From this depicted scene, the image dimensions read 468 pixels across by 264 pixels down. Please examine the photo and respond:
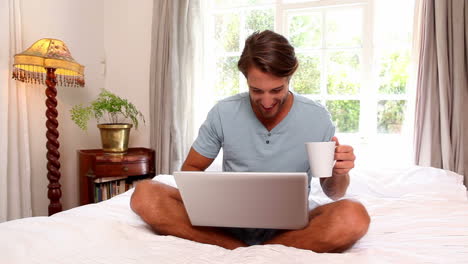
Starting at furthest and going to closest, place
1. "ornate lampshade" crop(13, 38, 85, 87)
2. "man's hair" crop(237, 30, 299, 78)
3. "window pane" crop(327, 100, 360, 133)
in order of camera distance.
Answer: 1. "window pane" crop(327, 100, 360, 133)
2. "ornate lampshade" crop(13, 38, 85, 87)
3. "man's hair" crop(237, 30, 299, 78)

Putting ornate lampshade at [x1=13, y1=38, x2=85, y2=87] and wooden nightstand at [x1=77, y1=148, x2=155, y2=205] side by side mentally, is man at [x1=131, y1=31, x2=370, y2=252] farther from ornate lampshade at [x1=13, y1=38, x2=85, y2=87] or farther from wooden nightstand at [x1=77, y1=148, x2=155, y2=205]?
ornate lampshade at [x1=13, y1=38, x2=85, y2=87]

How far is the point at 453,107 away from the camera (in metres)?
1.96

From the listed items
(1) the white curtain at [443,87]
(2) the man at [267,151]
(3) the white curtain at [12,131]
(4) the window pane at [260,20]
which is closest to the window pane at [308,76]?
(4) the window pane at [260,20]

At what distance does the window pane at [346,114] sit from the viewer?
246 cm

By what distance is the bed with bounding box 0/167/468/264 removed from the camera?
871 mm

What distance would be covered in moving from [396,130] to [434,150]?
0.40 m

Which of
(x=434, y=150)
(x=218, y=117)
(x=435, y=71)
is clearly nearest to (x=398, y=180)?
(x=434, y=150)

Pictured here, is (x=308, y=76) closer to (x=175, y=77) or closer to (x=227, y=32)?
(x=227, y=32)

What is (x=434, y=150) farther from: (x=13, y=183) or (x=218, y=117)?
(x=13, y=183)

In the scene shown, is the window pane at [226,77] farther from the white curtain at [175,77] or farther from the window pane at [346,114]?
the window pane at [346,114]

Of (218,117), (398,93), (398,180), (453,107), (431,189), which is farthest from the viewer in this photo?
(398,93)

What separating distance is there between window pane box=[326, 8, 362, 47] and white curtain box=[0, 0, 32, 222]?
203cm

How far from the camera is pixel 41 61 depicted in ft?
7.00

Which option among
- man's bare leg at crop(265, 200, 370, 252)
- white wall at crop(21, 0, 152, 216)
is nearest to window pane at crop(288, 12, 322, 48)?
white wall at crop(21, 0, 152, 216)
